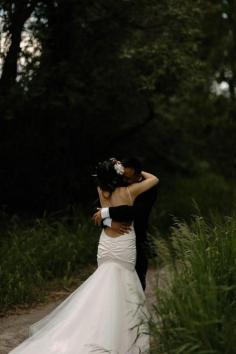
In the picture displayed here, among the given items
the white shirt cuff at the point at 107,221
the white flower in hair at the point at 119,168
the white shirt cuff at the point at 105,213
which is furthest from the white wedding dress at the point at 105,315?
the white flower in hair at the point at 119,168

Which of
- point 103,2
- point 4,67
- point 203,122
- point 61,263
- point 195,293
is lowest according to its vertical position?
point 61,263

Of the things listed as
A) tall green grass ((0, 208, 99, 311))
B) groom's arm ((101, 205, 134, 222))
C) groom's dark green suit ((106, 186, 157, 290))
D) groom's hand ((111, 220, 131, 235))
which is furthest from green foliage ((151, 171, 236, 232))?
groom's arm ((101, 205, 134, 222))

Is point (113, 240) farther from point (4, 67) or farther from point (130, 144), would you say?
point (130, 144)

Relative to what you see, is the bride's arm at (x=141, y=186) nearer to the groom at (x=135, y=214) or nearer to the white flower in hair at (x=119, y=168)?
the groom at (x=135, y=214)

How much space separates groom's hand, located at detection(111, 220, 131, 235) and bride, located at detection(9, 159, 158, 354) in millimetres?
43

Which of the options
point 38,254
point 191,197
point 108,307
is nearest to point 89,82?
point 191,197

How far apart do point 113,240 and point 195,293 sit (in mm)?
1712

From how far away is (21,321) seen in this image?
776cm

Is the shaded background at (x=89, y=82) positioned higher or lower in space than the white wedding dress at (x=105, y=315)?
higher

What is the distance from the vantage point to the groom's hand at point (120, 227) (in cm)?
625

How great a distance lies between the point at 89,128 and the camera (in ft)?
47.2

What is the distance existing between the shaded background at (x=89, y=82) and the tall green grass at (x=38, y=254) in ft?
5.99

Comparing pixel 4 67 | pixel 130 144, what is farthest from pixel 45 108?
pixel 130 144

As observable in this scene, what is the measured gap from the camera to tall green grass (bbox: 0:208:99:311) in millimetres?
8672
